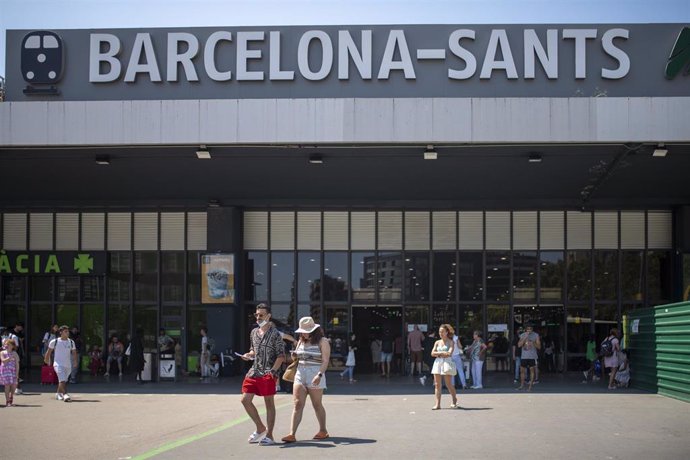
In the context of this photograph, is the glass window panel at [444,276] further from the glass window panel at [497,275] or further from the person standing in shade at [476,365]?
the person standing in shade at [476,365]

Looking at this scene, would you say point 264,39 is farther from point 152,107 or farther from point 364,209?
point 364,209

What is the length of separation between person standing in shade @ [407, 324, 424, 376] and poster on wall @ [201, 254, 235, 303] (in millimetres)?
5647

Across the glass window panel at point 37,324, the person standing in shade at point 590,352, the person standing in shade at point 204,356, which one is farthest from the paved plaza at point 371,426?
the glass window panel at point 37,324

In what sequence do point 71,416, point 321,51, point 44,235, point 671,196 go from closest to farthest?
point 71,416, point 321,51, point 671,196, point 44,235

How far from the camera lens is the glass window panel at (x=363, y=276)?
28.4m

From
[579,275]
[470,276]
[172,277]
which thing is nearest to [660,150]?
[579,275]

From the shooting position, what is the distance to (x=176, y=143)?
21.0 metres

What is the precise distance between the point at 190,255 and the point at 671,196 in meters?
15.4

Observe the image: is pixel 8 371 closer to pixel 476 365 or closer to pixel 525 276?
pixel 476 365

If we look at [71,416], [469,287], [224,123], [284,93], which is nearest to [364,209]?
[469,287]

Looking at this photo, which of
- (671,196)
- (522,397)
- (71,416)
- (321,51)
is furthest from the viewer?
(671,196)

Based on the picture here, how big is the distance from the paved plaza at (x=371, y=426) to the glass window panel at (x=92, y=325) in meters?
7.99

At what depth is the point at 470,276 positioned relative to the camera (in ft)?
93.2

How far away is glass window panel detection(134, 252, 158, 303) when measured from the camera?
28.8 metres
